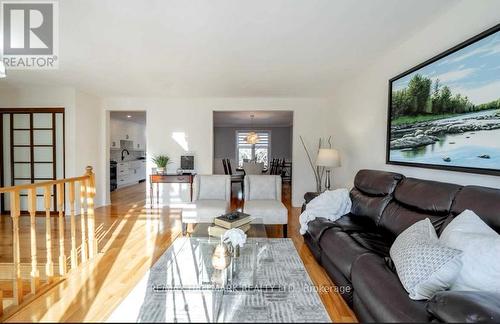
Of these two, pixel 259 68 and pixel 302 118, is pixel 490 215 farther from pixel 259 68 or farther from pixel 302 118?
pixel 302 118

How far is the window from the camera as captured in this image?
34.2 ft

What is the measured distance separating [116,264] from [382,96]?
371 centimetres

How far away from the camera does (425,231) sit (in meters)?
1.61

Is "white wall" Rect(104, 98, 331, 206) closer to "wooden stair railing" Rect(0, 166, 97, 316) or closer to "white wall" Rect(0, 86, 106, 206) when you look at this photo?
"white wall" Rect(0, 86, 106, 206)

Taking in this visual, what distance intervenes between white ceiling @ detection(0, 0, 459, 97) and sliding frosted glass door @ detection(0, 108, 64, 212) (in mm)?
672

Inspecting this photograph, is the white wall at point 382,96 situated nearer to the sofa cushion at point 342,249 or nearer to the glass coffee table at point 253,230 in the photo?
the sofa cushion at point 342,249

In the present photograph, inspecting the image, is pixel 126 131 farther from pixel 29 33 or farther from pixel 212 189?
pixel 29 33

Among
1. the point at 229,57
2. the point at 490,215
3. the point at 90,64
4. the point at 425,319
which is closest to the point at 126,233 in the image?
the point at 90,64

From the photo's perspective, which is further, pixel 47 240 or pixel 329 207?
pixel 329 207

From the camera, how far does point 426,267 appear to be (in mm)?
1337

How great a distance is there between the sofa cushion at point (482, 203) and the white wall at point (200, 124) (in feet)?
12.1

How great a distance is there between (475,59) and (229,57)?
7.85 feet

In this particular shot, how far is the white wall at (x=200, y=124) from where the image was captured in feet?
Answer: 17.4

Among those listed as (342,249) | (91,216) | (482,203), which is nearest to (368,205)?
(342,249)
